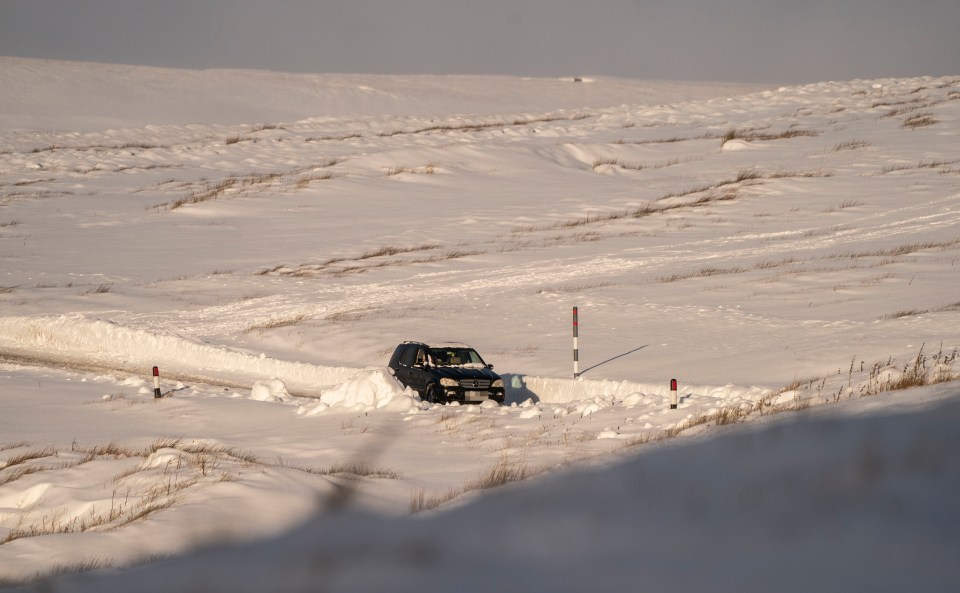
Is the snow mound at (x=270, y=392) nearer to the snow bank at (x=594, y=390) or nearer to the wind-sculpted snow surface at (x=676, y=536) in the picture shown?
the snow bank at (x=594, y=390)

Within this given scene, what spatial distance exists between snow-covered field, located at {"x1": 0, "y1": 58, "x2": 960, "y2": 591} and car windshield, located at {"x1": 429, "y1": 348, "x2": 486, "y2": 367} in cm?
134

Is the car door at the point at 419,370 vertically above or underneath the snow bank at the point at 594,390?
above

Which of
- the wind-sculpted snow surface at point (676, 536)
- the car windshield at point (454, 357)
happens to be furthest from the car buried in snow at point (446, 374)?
the wind-sculpted snow surface at point (676, 536)

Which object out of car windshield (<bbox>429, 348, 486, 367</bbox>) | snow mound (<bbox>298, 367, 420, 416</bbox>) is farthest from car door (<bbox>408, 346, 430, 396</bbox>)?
snow mound (<bbox>298, 367, 420, 416</bbox>)

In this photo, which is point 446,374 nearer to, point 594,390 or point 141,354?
point 594,390

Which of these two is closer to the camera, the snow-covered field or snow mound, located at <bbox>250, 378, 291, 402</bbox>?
the snow-covered field

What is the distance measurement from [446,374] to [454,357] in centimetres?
96

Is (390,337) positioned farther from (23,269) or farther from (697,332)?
(23,269)

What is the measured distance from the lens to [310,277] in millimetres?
32844

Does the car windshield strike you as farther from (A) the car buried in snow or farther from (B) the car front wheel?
(B) the car front wheel

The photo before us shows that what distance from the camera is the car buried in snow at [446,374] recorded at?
17.9 meters

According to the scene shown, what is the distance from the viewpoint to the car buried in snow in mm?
17859

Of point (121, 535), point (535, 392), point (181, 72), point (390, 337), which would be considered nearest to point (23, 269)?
point (390, 337)

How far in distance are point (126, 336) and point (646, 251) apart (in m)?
16.5
